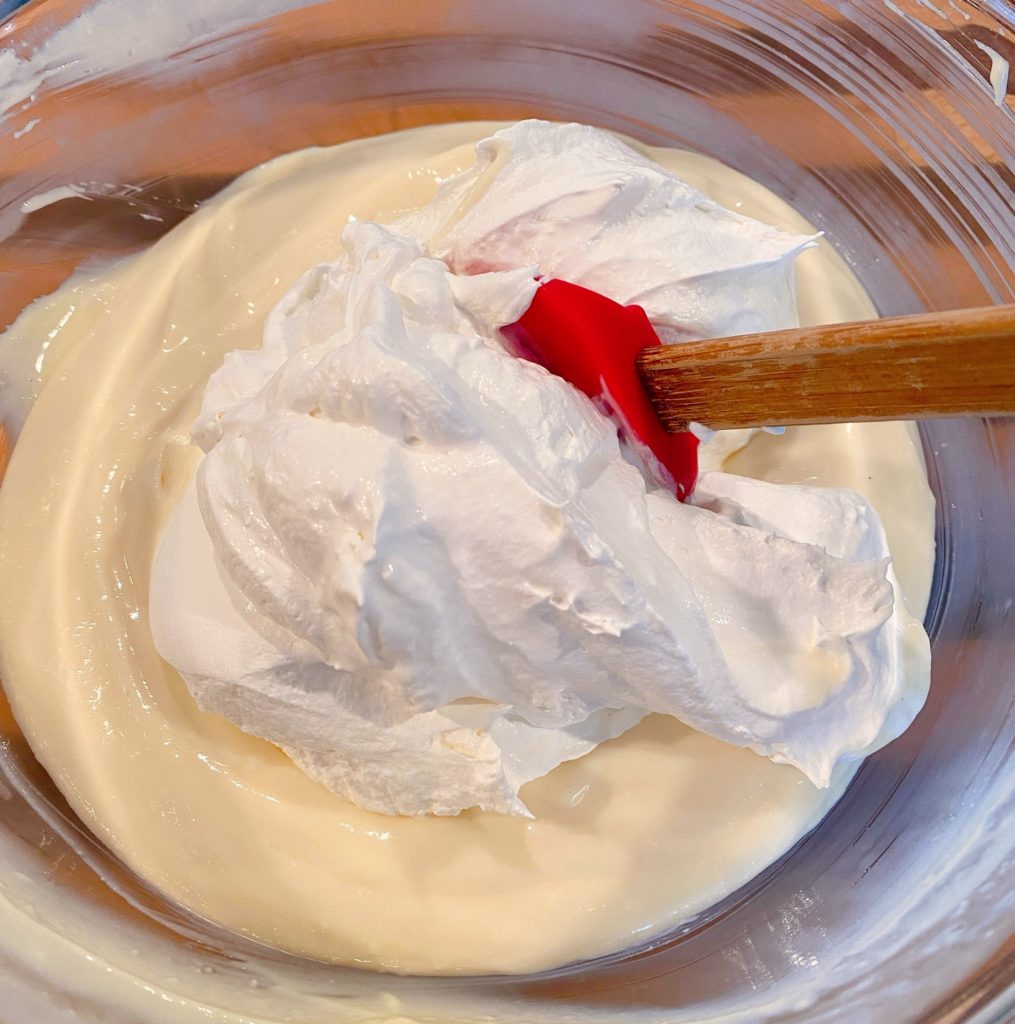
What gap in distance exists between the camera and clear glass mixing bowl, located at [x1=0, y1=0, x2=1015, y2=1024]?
0.88 meters

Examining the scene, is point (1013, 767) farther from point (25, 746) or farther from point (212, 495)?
point (25, 746)

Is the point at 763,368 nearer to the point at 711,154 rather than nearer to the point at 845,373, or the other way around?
the point at 845,373

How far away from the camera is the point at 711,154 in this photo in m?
1.33

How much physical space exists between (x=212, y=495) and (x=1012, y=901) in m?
0.92

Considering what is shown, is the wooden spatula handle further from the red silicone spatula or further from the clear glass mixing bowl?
the clear glass mixing bowl

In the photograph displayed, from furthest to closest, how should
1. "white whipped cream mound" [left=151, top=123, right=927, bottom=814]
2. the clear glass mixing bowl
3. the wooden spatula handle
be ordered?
the clear glass mixing bowl
"white whipped cream mound" [left=151, top=123, right=927, bottom=814]
the wooden spatula handle

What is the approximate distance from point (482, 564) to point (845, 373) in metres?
0.34

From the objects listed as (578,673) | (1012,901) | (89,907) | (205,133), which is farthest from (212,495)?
(1012,901)

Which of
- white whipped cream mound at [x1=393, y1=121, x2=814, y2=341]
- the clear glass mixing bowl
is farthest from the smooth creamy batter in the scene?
white whipped cream mound at [x1=393, y1=121, x2=814, y2=341]

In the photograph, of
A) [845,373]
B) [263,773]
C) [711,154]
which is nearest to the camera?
[845,373]

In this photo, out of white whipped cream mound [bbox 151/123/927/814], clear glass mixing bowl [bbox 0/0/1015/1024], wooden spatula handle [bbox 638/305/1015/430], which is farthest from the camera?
clear glass mixing bowl [bbox 0/0/1015/1024]

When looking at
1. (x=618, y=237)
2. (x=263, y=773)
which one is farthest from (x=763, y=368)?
(x=263, y=773)

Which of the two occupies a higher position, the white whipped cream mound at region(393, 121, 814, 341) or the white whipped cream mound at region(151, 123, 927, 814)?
the white whipped cream mound at region(393, 121, 814, 341)

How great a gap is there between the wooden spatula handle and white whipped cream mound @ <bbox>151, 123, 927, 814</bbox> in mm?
100
